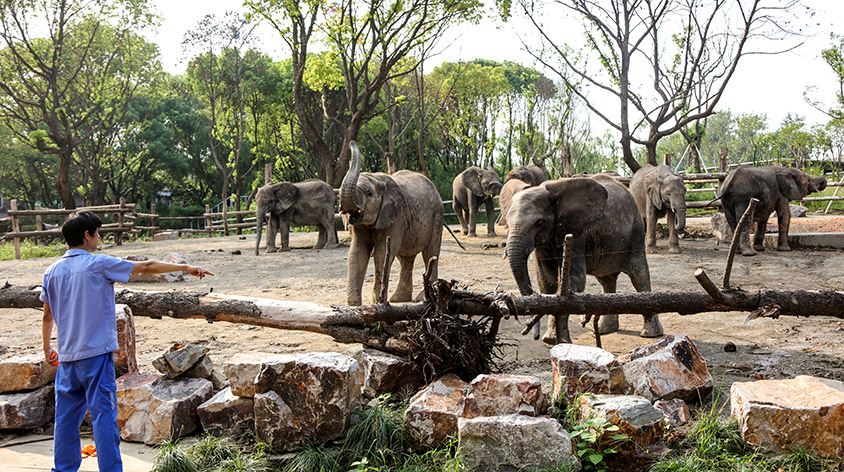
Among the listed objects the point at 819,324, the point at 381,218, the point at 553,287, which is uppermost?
the point at 381,218

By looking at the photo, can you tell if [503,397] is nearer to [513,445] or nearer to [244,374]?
[513,445]

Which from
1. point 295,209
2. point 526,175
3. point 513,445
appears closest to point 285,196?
point 295,209

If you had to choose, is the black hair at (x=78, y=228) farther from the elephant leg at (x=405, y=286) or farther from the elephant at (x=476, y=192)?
the elephant at (x=476, y=192)

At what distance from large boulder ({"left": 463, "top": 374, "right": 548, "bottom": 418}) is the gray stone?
5.70 feet

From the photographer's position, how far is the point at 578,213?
7863 millimetres

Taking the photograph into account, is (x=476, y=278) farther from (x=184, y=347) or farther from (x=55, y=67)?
(x=55, y=67)

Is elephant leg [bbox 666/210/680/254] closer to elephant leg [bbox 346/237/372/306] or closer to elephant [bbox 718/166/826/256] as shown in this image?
elephant [bbox 718/166/826/256]

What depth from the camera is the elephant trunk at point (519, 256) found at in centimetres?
729

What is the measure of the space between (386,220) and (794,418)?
604cm

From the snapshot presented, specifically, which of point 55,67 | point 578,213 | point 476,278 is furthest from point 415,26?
point 578,213

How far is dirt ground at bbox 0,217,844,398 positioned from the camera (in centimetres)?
712

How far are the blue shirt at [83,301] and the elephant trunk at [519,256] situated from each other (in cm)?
402

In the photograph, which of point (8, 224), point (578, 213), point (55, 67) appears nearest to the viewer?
point (578, 213)

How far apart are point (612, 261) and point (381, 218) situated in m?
3.13
